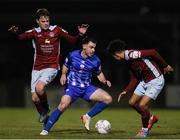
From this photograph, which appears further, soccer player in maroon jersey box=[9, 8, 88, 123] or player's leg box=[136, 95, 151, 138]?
soccer player in maroon jersey box=[9, 8, 88, 123]

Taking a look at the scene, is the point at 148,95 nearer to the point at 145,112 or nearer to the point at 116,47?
the point at 145,112

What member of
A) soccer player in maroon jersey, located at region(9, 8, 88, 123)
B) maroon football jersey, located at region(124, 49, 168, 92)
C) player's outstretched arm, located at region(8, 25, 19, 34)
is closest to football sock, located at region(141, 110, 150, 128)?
maroon football jersey, located at region(124, 49, 168, 92)

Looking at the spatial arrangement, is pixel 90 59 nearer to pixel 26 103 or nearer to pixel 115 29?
pixel 26 103

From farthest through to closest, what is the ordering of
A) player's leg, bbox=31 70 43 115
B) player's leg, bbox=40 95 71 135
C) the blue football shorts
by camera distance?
player's leg, bbox=31 70 43 115 → the blue football shorts → player's leg, bbox=40 95 71 135

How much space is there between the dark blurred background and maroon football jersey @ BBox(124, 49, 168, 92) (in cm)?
1921

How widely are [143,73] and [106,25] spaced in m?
22.8

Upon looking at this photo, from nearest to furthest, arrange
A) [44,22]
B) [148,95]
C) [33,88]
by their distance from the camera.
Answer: [148,95] → [44,22] → [33,88]

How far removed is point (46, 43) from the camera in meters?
12.1

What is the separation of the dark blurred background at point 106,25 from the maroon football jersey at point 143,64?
756 inches

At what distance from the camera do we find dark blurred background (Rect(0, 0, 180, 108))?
3120 cm

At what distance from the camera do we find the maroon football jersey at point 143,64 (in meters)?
10.9

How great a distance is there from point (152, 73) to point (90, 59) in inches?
49.7

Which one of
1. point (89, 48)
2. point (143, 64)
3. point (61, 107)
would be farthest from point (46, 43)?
point (143, 64)

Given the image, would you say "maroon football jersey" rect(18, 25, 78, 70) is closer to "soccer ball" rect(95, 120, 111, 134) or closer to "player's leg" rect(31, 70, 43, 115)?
"player's leg" rect(31, 70, 43, 115)
